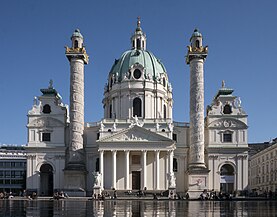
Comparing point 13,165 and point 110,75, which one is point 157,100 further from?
point 13,165

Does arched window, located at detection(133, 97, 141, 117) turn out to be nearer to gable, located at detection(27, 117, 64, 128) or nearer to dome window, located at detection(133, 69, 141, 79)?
dome window, located at detection(133, 69, 141, 79)

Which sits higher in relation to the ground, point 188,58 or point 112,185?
point 188,58

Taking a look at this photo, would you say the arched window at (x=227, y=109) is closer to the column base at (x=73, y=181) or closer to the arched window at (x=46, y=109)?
the column base at (x=73, y=181)

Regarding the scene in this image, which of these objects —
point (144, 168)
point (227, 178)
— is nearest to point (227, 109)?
point (227, 178)

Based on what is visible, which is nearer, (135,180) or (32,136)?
(135,180)

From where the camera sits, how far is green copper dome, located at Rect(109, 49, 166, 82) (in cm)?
7519

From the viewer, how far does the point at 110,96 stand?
76312mm

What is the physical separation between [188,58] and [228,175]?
62.7 feet

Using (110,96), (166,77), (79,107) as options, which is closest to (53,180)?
(79,107)

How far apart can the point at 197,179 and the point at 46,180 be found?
971 inches

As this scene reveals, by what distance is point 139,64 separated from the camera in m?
74.4

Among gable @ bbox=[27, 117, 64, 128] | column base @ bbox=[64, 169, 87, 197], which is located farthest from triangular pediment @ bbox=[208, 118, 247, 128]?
gable @ bbox=[27, 117, 64, 128]

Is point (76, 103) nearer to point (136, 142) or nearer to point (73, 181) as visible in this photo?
point (136, 142)

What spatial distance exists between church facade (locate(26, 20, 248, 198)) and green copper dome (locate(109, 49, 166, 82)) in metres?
1.80
